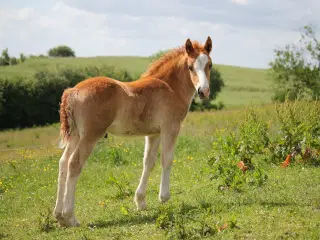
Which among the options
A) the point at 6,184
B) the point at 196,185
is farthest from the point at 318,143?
the point at 6,184

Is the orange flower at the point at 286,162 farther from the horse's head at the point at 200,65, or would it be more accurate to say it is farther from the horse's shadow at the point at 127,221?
the horse's shadow at the point at 127,221

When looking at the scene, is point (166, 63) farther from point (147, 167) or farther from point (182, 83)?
point (147, 167)

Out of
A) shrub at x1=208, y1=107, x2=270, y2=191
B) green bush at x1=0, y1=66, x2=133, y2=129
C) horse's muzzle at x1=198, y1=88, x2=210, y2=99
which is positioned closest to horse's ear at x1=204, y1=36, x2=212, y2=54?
horse's muzzle at x1=198, y1=88, x2=210, y2=99

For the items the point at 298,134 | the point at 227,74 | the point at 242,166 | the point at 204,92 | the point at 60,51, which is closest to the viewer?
the point at 204,92

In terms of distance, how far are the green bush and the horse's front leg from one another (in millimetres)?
35923

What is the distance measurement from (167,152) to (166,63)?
1763 mm

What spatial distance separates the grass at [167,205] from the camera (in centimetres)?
665

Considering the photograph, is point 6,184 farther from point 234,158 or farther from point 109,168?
point 234,158

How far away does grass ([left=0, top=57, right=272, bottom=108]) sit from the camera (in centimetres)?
5972

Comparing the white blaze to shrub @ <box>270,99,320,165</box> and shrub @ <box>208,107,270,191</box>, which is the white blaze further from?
shrub @ <box>270,99,320,165</box>

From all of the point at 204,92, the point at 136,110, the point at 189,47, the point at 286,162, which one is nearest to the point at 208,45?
the point at 189,47

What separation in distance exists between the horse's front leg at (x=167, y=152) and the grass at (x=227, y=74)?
43.5 m

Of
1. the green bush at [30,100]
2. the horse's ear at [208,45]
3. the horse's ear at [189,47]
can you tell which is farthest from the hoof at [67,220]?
the green bush at [30,100]

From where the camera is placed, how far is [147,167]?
885 centimetres
